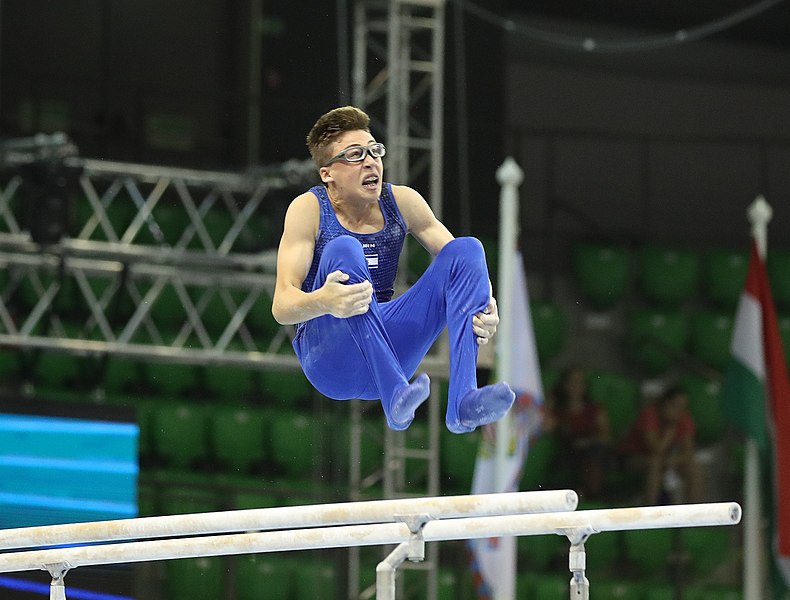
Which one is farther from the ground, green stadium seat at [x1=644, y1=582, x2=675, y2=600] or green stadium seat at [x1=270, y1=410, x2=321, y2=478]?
green stadium seat at [x1=270, y1=410, x2=321, y2=478]

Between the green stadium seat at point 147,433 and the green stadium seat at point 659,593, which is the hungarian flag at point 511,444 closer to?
the green stadium seat at point 659,593

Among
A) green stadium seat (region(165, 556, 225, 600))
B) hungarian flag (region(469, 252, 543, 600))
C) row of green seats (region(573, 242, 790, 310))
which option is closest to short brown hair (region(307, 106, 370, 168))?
hungarian flag (region(469, 252, 543, 600))

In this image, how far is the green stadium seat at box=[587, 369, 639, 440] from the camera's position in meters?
9.17

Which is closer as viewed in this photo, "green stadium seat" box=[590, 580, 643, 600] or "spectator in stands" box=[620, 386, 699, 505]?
"green stadium seat" box=[590, 580, 643, 600]

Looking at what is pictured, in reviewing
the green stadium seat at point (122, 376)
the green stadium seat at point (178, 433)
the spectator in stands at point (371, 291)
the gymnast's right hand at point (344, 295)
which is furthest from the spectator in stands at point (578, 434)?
the gymnast's right hand at point (344, 295)

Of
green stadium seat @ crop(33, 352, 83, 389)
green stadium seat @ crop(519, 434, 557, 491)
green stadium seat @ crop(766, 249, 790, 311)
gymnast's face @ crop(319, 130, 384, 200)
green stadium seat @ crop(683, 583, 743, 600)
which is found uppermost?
gymnast's face @ crop(319, 130, 384, 200)

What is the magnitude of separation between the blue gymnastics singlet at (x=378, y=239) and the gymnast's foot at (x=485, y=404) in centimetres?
58

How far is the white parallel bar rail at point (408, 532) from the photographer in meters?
3.45

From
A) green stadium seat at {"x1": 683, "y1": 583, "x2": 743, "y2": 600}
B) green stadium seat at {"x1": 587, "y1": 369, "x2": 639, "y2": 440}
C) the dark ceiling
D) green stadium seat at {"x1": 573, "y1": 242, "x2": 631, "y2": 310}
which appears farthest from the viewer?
Answer: the dark ceiling

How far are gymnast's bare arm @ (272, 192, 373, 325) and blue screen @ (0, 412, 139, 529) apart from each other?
3600mm

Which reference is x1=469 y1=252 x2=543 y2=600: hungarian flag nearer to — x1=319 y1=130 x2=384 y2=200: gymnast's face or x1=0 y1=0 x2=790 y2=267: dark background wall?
x1=0 y1=0 x2=790 y2=267: dark background wall

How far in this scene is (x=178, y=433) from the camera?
859 cm

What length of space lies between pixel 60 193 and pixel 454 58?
3341 millimetres

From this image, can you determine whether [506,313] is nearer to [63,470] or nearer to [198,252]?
[198,252]
